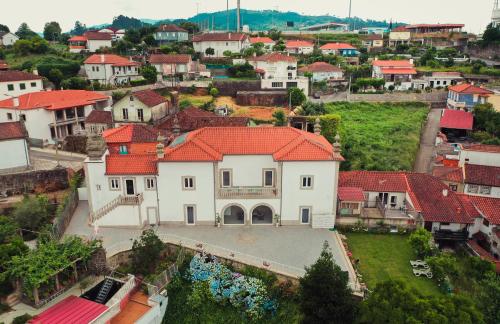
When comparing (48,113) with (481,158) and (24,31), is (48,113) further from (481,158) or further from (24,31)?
(24,31)

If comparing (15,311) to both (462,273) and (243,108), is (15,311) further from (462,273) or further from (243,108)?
(243,108)

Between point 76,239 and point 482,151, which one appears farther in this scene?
point 482,151

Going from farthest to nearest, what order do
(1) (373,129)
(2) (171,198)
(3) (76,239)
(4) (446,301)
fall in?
(1) (373,129) → (2) (171,198) → (3) (76,239) → (4) (446,301)

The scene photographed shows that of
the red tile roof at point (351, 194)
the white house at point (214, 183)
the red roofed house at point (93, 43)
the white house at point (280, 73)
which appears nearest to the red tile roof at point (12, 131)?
the white house at point (214, 183)

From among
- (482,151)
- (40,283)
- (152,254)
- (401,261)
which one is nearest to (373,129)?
(482,151)

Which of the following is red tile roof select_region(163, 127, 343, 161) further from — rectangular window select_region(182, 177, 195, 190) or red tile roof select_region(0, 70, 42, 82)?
red tile roof select_region(0, 70, 42, 82)

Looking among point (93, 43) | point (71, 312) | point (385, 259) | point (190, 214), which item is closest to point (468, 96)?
point (385, 259)

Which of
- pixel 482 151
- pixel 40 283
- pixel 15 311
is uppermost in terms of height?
pixel 482 151
